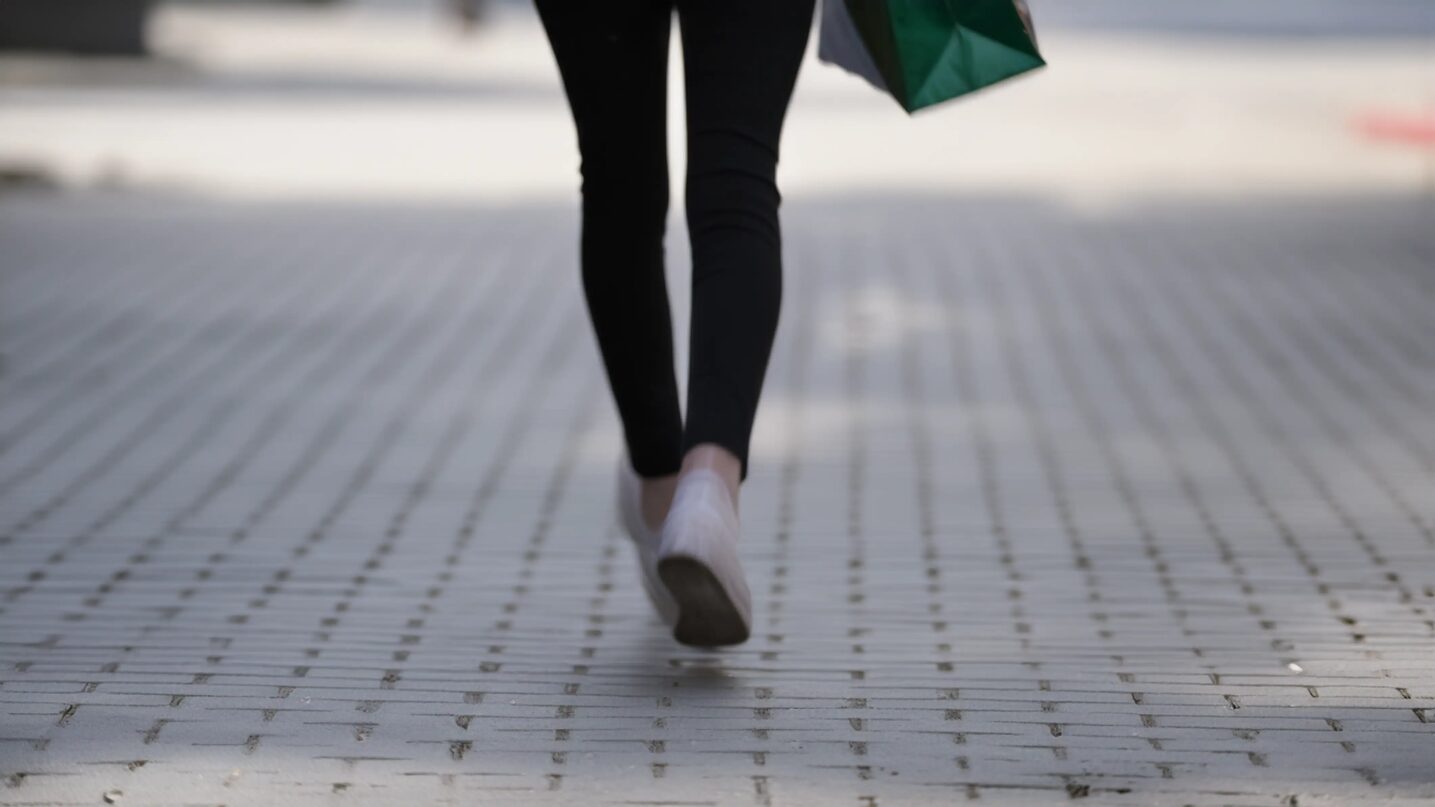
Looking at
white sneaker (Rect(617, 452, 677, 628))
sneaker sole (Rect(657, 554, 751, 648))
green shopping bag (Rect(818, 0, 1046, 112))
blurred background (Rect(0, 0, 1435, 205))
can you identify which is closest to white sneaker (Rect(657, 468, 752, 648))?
sneaker sole (Rect(657, 554, 751, 648))

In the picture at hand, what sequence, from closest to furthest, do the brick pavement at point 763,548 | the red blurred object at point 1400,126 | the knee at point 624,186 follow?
the brick pavement at point 763,548, the knee at point 624,186, the red blurred object at point 1400,126

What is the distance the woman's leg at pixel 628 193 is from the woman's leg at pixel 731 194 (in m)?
0.13

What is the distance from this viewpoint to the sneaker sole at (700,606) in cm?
302

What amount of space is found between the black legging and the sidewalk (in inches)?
20.6

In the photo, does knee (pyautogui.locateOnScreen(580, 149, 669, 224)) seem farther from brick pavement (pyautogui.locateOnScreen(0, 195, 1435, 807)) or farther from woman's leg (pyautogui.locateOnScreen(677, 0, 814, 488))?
brick pavement (pyautogui.locateOnScreen(0, 195, 1435, 807))

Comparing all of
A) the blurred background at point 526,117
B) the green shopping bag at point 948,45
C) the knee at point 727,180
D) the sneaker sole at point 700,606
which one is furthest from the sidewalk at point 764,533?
the blurred background at point 526,117

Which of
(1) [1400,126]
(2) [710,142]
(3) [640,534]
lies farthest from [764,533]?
(1) [1400,126]

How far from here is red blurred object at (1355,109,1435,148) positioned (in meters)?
15.9

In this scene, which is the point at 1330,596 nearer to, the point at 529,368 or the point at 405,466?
the point at 405,466

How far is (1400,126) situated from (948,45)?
14.4m

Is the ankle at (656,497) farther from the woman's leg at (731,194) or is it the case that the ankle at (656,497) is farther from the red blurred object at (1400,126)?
A: the red blurred object at (1400,126)

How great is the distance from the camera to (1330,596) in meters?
4.05

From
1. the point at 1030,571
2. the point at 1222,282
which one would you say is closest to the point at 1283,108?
the point at 1222,282

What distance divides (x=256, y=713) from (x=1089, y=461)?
2847 millimetres
